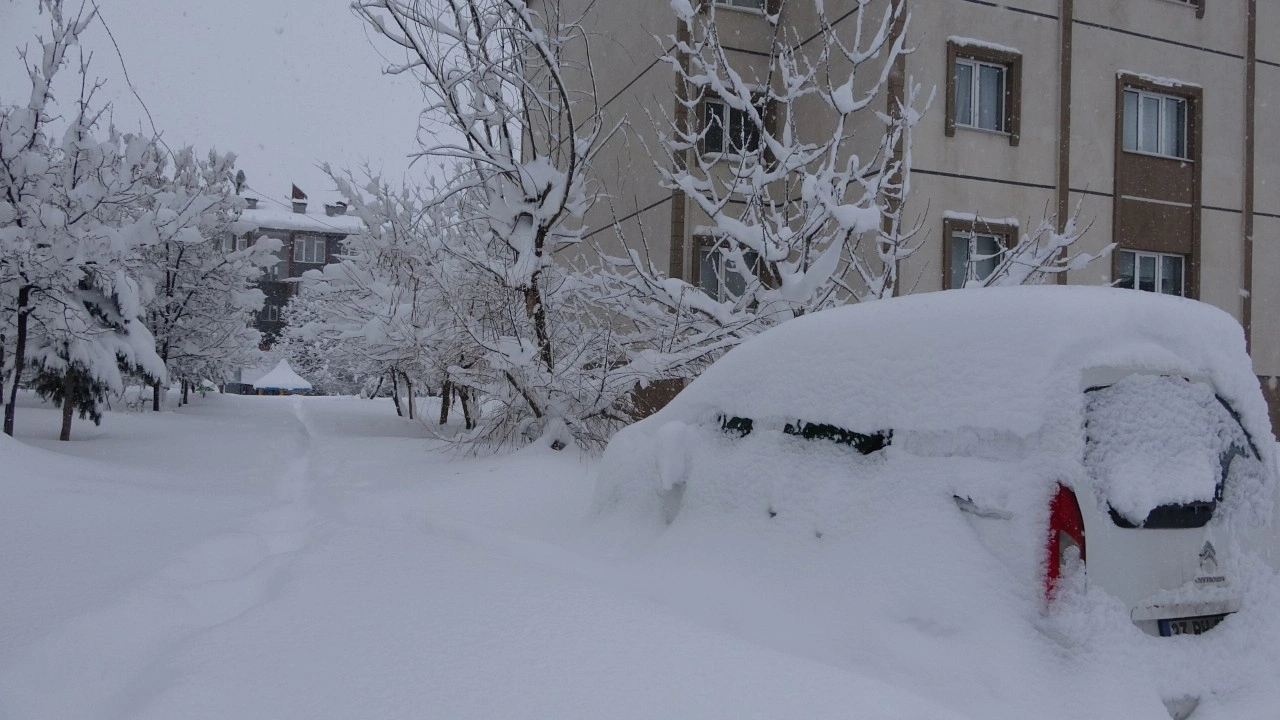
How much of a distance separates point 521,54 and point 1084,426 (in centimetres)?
841

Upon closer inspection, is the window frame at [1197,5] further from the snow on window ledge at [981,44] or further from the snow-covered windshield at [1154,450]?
the snow-covered windshield at [1154,450]

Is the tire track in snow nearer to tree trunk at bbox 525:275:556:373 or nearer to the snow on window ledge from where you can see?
tree trunk at bbox 525:275:556:373

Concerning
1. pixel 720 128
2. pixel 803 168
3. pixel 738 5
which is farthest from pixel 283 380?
pixel 803 168

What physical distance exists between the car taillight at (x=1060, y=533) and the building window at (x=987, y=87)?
11.8 m

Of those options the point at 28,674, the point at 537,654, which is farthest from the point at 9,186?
the point at 537,654

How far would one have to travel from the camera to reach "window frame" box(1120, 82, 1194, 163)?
14938 millimetres

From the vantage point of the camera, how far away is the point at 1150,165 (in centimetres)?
1491

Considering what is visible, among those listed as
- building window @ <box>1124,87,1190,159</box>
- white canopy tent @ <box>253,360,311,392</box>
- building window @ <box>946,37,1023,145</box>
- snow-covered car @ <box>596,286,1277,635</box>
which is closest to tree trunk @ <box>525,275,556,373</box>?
snow-covered car @ <box>596,286,1277,635</box>

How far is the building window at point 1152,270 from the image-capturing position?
14859 millimetres

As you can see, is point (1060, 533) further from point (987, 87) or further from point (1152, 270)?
point (1152, 270)

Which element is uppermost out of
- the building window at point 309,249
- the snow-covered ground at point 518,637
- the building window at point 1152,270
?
the building window at point 309,249

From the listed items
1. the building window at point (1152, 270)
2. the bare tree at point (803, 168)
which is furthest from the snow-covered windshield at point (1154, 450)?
the building window at point (1152, 270)

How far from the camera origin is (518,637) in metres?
3.32

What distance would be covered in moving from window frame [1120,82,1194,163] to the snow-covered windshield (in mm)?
13392
